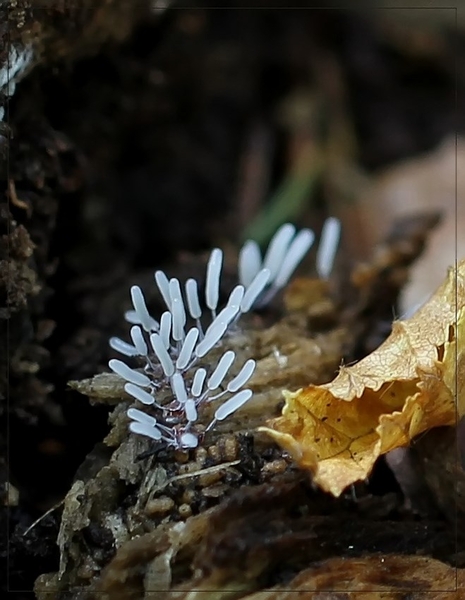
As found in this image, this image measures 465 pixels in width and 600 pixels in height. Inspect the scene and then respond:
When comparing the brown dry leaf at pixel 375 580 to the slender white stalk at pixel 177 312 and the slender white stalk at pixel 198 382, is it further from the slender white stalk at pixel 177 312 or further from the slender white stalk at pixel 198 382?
the slender white stalk at pixel 177 312

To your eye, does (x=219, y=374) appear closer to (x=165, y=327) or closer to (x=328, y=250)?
(x=165, y=327)

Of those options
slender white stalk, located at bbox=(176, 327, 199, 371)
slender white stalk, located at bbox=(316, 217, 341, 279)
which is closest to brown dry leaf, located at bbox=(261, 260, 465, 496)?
slender white stalk, located at bbox=(176, 327, 199, 371)

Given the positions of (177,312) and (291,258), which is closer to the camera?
(177,312)

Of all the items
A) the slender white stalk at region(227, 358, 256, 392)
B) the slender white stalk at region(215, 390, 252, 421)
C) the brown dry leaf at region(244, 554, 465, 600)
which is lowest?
the brown dry leaf at region(244, 554, 465, 600)

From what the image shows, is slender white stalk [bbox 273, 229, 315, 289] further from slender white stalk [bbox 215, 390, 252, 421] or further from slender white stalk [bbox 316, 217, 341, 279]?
slender white stalk [bbox 215, 390, 252, 421]

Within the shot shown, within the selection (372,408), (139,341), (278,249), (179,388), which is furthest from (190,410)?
(278,249)

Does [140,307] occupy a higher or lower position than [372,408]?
higher

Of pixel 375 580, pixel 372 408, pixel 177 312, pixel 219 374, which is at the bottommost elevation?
pixel 375 580

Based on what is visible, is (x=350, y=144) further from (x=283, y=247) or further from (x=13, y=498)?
(x=13, y=498)

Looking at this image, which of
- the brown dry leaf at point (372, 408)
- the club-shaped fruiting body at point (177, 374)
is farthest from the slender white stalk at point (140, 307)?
the brown dry leaf at point (372, 408)
